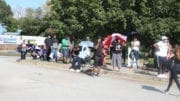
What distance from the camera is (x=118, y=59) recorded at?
77.3 feet

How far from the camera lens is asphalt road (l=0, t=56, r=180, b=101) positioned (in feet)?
50.2

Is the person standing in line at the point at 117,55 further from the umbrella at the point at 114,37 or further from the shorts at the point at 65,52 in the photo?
the shorts at the point at 65,52

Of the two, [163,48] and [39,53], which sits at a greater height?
→ [163,48]

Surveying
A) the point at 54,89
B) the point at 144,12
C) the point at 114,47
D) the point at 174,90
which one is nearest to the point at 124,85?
the point at 174,90

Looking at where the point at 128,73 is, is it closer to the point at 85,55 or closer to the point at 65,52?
the point at 85,55

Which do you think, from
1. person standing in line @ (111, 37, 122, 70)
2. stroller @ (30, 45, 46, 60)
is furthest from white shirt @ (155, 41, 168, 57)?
stroller @ (30, 45, 46, 60)

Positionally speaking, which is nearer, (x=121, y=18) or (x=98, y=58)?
(x=98, y=58)

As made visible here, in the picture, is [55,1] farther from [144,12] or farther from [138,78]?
[138,78]

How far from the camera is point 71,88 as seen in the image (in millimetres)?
17641

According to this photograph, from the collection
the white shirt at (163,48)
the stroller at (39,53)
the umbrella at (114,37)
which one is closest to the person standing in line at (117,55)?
the umbrella at (114,37)

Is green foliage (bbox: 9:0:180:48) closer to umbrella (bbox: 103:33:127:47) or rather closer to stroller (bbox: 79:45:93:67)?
umbrella (bbox: 103:33:127:47)

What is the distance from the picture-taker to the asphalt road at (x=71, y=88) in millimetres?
15297

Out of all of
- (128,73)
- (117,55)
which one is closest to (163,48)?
(128,73)

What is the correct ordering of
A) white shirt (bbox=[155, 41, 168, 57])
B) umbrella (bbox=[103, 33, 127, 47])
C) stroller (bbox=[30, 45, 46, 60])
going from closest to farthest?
white shirt (bbox=[155, 41, 168, 57]), umbrella (bbox=[103, 33, 127, 47]), stroller (bbox=[30, 45, 46, 60])
